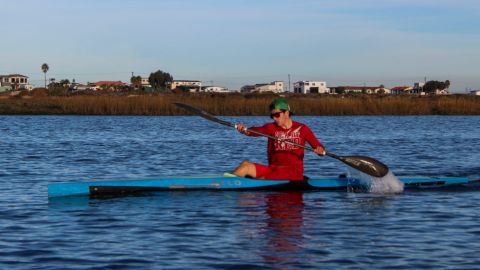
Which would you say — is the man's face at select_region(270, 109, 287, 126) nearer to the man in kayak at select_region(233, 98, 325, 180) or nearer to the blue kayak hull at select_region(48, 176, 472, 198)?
the man in kayak at select_region(233, 98, 325, 180)

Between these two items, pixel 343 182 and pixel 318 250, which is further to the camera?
pixel 343 182

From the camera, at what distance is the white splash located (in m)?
13.2

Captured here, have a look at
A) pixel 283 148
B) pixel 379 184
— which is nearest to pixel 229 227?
pixel 283 148

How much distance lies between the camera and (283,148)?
12500mm

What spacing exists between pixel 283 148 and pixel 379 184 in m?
1.83

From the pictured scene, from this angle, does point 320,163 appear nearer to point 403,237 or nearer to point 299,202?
point 299,202

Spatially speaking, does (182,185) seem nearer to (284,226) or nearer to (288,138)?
(288,138)

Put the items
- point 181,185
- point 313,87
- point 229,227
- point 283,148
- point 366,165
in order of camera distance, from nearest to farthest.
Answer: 1. point 229,227
2. point 181,185
3. point 283,148
4. point 366,165
5. point 313,87

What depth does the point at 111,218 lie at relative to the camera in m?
10.5

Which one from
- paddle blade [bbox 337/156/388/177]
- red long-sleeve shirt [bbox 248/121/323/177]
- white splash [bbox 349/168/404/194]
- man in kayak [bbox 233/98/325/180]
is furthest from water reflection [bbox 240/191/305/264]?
white splash [bbox 349/168/404/194]

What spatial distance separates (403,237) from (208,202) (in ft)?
11.0

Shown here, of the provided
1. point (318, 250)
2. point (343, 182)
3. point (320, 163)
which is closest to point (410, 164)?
point (320, 163)

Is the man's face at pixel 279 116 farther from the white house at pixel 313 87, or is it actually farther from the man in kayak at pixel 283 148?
the white house at pixel 313 87

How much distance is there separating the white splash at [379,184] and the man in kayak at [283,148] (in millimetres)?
1172
